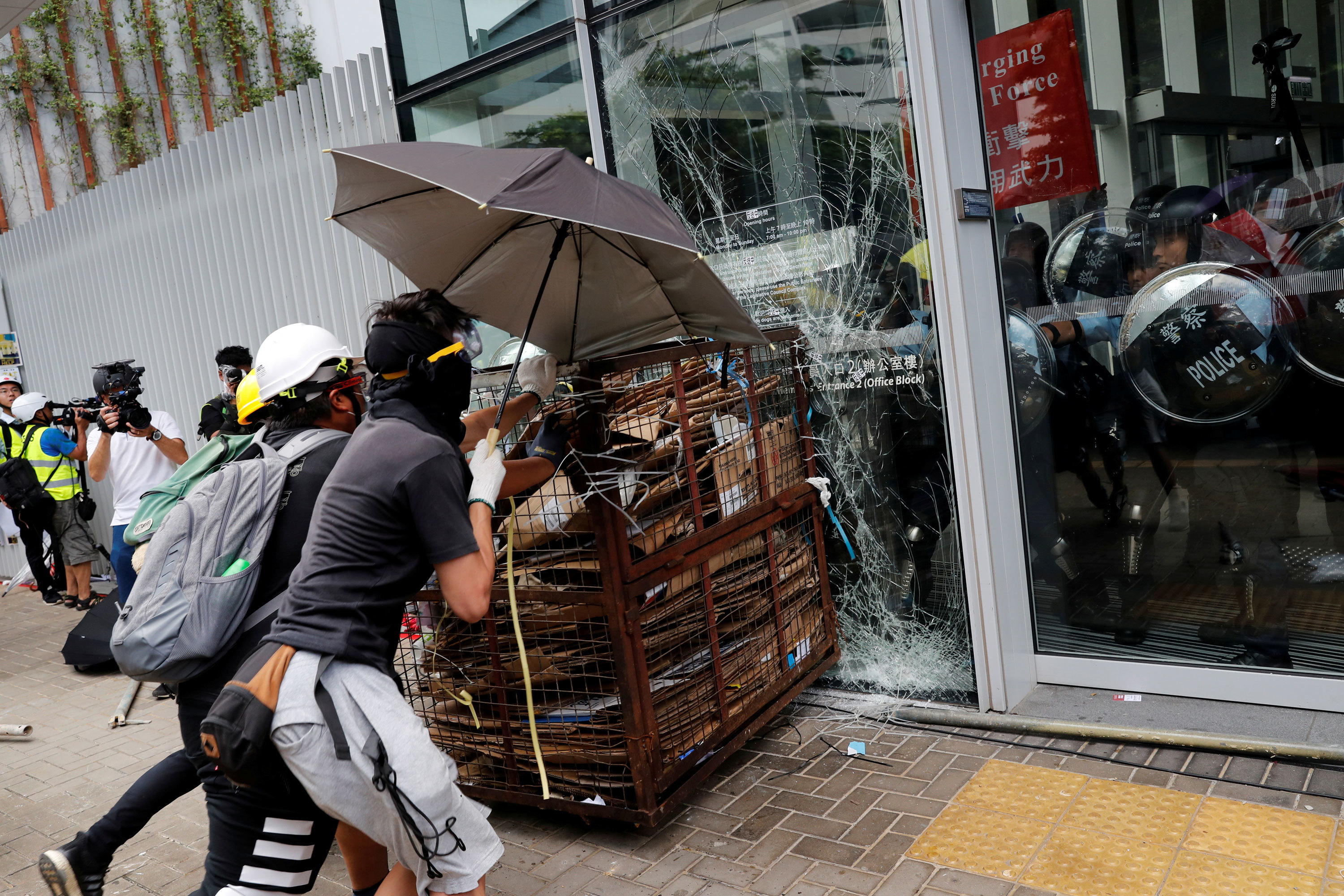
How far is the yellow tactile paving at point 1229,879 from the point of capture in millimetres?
2604

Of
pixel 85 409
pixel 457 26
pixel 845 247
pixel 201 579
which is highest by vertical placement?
pixel 457 26

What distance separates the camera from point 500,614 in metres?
3.27

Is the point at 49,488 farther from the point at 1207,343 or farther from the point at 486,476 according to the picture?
the point at 1207,343

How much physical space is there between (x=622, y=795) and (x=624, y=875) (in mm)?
253

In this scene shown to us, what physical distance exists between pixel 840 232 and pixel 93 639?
18.6ft

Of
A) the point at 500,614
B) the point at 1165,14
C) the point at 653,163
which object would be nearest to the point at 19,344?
the point at 653,163

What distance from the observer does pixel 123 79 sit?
15359mm

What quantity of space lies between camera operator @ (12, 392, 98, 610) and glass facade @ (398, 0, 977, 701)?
21.1 ft

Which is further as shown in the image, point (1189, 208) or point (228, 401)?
point (228, 401)

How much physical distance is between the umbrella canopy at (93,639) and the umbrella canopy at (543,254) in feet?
15.0

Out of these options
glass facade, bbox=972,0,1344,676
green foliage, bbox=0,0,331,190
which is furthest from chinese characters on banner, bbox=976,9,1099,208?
green foliage, bbox=0,0,331,190

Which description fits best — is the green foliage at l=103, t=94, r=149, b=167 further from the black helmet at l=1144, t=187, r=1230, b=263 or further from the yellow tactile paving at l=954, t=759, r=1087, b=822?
the yellow tactile paving at l=954, t=759, r=1087, b=822

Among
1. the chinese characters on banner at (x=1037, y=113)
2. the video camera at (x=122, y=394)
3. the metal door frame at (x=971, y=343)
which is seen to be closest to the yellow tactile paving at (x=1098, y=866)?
the metal door frame at (x=971, y=343)

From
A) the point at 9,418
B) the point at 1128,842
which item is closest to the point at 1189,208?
the point at 1128,842
